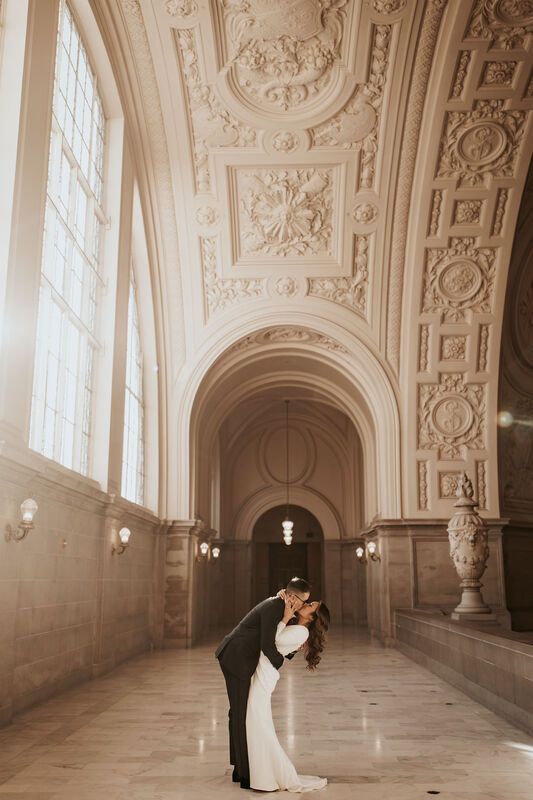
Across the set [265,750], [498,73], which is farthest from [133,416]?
[265,750]

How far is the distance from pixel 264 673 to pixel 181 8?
11311 millimetres

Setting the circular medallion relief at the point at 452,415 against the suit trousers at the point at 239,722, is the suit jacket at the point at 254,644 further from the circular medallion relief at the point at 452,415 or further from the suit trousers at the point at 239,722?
the circular medallion relief at the point at 452,415

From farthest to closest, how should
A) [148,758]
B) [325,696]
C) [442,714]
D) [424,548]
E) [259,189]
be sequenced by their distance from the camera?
[424,548] → [259,189] → [325,696] → [442,714] → [148,758]

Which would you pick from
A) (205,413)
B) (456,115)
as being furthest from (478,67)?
(205,413)

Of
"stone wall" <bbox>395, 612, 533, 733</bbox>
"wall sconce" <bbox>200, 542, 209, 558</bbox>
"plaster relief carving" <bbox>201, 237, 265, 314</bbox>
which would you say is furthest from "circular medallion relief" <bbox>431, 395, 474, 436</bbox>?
"wall sconce" <bbox>200, 542, 209, 558</bbox>

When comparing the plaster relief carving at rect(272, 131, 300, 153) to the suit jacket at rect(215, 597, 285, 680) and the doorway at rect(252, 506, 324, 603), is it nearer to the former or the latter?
the suit jacket at rect(215, 597, 285, 680)

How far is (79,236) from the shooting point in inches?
468

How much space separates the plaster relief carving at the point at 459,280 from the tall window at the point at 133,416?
6649 mm

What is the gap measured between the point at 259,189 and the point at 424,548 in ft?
28.8

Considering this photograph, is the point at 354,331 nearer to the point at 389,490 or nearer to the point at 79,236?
the point at 389,490

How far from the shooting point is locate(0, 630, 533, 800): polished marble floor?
5484mm

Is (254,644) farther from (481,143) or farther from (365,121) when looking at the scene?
(481,143)

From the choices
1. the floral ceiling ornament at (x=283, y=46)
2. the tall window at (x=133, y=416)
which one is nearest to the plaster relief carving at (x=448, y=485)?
the tall window at (x=133, y=416)

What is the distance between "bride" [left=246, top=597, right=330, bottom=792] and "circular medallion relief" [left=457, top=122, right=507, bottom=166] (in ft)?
39.4
